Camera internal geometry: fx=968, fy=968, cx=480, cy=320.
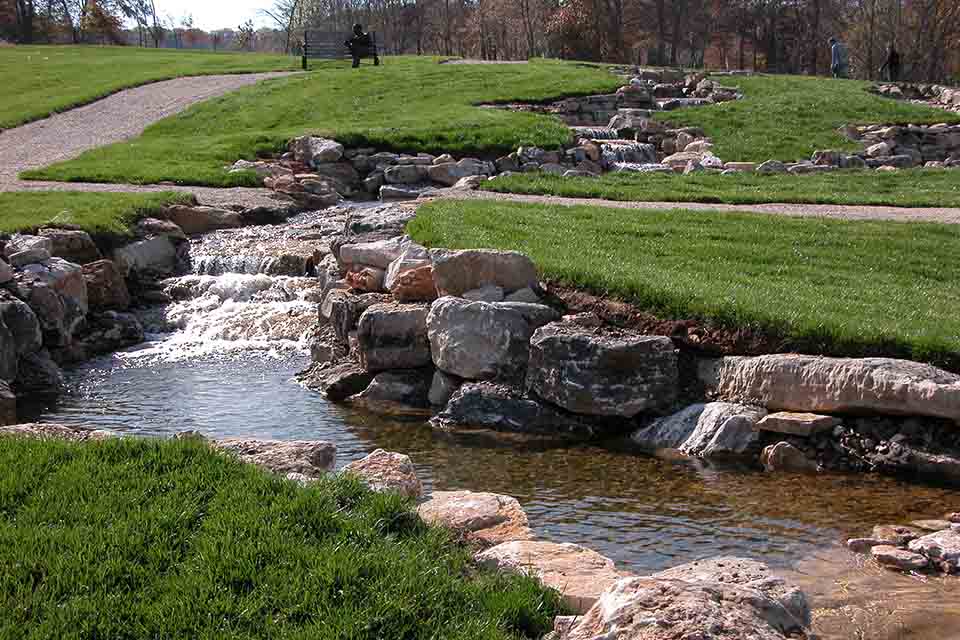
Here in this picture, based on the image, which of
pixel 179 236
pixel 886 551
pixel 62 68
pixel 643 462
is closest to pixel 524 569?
pixel 886 551

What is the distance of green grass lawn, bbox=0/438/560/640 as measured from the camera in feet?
12.0

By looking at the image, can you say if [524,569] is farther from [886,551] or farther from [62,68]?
[62,68]

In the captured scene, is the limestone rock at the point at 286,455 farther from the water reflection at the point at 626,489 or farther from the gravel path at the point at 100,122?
the gravel path at the point at 100,122

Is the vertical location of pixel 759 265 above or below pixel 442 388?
above

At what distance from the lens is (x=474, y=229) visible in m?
11.5

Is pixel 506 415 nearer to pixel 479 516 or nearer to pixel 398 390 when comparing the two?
pixel 398 390

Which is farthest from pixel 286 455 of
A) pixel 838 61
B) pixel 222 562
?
pixel 838 61

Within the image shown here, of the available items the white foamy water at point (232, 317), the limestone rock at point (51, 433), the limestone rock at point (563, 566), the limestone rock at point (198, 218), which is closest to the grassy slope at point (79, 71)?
the limestone rock at point (198, 218)

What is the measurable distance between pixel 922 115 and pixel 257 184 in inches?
647

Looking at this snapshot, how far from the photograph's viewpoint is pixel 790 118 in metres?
24.0

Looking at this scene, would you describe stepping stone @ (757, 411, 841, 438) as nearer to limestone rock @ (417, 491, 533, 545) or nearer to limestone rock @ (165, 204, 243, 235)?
limestone rock @ (417, 491, 533, 545)

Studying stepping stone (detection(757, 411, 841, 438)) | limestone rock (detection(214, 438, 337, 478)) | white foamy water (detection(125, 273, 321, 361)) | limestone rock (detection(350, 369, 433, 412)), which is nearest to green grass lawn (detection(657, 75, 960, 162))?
white foamy water (detection(125, 273, 321, 361))

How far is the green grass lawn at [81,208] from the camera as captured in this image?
42.4ft

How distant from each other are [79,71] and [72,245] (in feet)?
84.6
